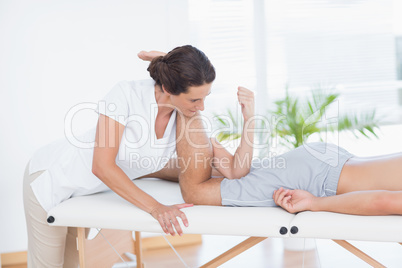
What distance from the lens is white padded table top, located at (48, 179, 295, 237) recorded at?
1.69 m

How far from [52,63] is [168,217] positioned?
163 cm

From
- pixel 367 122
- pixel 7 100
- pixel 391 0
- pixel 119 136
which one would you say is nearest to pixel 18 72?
pixel 7 100

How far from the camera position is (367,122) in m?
3.52

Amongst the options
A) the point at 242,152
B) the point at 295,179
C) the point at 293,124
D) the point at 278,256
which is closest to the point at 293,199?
the point at 295,179

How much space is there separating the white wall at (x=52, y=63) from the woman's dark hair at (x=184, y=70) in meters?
1.28

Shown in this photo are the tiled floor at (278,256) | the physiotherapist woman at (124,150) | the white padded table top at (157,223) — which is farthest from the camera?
the tiled floor at (278,256)

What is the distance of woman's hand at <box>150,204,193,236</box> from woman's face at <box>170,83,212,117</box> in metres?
0.38

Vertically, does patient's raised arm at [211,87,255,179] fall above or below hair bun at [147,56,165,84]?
below

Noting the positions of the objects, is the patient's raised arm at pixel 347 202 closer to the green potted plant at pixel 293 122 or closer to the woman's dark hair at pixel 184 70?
the woman's dark hair at pixel 184 70

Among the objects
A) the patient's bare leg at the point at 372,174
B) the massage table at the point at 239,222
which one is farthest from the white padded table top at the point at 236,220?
the patient's bare leg at the point at 372,174

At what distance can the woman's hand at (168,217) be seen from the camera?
1739 millimetres

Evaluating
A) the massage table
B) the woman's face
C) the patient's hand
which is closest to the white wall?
the massage table

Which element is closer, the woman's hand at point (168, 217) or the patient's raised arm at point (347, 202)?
the patient's raised arm at point (347, 202)

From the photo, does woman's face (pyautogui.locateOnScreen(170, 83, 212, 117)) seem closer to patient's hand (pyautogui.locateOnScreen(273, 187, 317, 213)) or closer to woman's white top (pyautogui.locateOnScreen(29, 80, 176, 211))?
woman's white top (pyautogui.locateOnScreen(29, 80, 176, 211))
